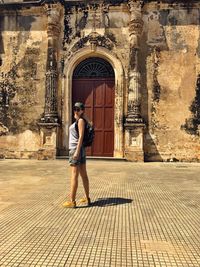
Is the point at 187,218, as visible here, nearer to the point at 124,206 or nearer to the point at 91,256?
the point at 124,206

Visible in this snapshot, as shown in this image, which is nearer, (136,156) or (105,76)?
(136,156)

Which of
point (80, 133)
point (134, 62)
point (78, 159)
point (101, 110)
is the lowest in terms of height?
point (78, 159)

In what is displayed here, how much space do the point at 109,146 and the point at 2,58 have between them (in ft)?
18.9

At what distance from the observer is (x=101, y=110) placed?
1280cm

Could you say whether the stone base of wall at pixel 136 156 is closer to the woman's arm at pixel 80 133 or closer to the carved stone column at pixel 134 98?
the carved stone column at pixel 134 98

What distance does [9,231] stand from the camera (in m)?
3.60

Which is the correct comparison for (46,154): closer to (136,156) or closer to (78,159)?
(136,156)

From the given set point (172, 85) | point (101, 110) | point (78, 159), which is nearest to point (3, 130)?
point (101, 110)

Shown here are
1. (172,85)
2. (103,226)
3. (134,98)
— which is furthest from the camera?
(172,85)

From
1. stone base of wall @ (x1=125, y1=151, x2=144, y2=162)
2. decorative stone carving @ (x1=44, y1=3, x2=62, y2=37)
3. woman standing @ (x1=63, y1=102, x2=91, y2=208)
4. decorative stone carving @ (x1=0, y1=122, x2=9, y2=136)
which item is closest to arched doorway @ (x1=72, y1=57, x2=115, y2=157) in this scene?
stone base of wall @ (x1=125, y1=151, x2=144, y2=162)

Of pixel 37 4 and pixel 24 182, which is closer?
pixel 24 182

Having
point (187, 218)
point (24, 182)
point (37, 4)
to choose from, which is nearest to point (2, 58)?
point (37, 4)

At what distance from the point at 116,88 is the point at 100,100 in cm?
84

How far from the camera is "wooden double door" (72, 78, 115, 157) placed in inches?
501
